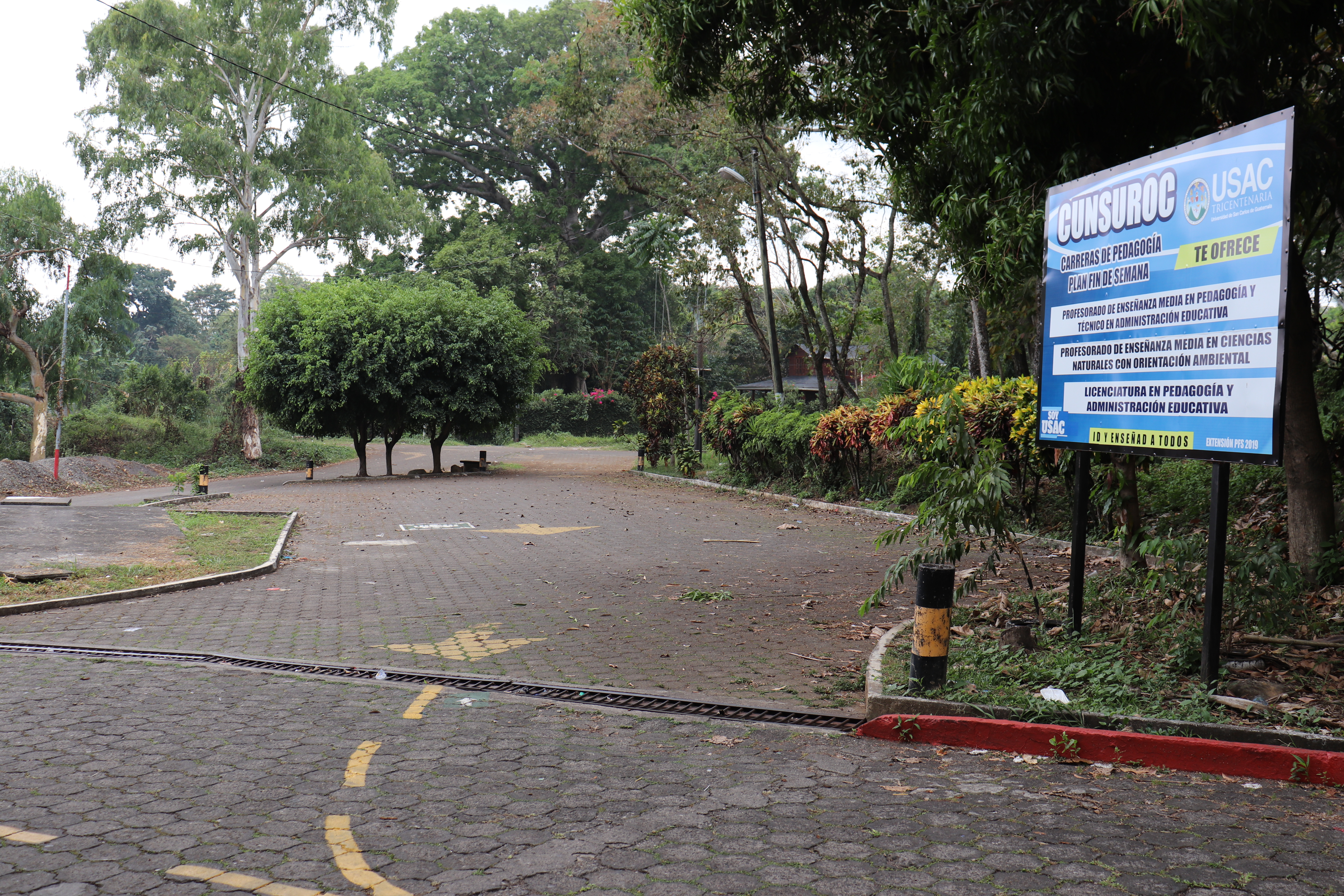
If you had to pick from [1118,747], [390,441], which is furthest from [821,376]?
[1118,747]

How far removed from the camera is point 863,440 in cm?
1698

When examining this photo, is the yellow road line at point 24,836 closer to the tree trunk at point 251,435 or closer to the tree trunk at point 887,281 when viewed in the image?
the tree trunk at point 887,281

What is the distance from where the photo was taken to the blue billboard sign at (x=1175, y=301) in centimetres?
496

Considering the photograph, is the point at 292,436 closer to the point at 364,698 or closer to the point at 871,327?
the point at 871,327

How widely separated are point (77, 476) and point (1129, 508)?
93.4ft

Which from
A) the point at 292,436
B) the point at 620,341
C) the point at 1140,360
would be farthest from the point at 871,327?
the point at 1140,360

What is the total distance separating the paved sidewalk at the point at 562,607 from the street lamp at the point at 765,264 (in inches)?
280

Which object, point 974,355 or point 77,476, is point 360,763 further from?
point 77,476

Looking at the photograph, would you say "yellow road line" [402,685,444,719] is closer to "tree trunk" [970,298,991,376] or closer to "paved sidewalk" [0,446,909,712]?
"paved sidewalk" [0,446,909,712]

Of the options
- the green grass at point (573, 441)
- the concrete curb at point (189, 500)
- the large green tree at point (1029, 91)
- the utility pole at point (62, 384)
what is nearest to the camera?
the large green tree at point (1029, 91)

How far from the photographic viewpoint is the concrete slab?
11359 millimetres

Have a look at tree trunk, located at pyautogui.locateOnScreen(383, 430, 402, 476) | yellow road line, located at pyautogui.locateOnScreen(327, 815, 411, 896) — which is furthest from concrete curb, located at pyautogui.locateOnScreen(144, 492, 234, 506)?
yellow road line, located at pyautogui.locateOnScreen(327, 815, 411, 896)

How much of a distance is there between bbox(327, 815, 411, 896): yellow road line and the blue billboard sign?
177 inches

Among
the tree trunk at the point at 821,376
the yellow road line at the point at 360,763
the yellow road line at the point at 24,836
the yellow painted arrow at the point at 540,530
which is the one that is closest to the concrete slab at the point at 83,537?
the yellow painted arrow at the point at 540,530
